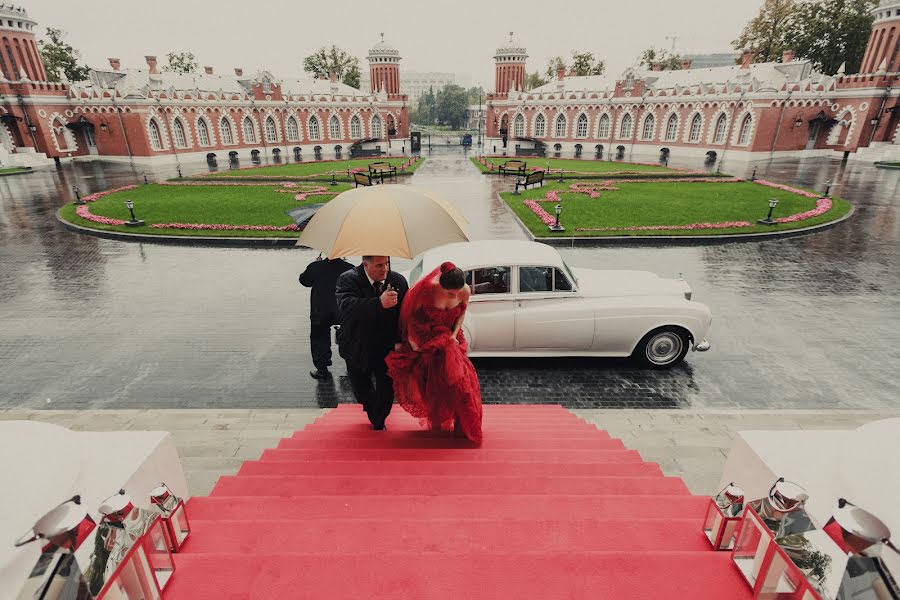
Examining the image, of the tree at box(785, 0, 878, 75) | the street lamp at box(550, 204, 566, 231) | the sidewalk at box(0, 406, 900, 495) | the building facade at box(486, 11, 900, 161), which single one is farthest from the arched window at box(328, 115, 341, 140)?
the sidewalk at box(0, 406, 900, 495)

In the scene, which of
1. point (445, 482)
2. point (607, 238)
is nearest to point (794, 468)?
point (445, 482)

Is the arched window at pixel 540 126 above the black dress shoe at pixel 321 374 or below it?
above

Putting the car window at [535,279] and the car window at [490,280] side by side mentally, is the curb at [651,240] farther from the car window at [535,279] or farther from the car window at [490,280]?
the car window at [490,280]

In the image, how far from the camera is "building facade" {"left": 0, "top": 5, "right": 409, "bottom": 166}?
34.5 meters

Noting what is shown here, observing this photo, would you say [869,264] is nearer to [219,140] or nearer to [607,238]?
[607,238]

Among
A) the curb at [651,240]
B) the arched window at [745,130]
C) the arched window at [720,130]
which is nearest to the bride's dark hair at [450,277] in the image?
the curb at [651,240]

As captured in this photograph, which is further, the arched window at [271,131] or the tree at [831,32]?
the arched window at [271,131]

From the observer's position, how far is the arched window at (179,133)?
37.2 m

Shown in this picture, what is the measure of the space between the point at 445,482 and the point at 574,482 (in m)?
0.86

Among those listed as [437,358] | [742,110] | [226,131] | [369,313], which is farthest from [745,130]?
[226,131]

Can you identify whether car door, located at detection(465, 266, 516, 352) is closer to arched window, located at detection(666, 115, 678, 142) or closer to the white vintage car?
the white vintage car

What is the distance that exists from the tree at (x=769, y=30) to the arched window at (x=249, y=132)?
159ft

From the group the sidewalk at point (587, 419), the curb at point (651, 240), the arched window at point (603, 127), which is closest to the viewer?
the sidewalk at point (587, 419)

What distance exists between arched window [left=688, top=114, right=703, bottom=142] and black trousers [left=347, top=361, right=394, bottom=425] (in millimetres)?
43820
